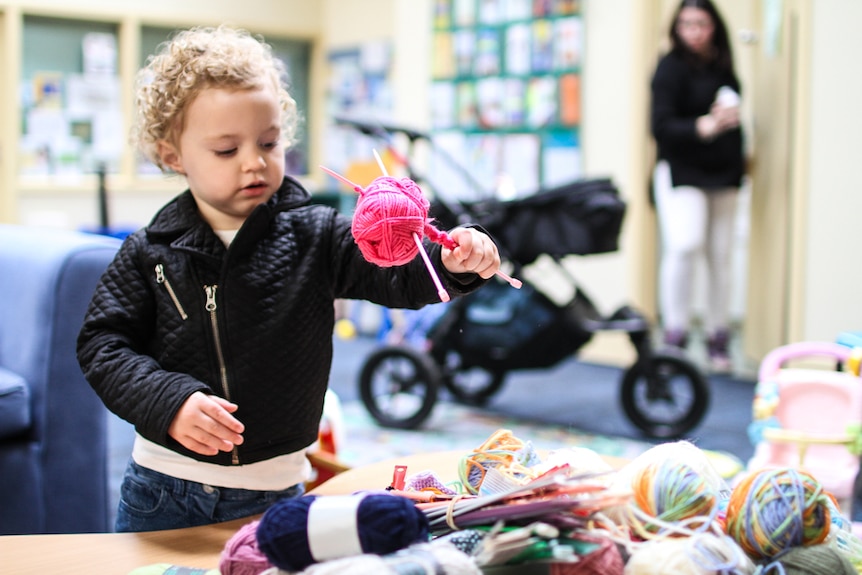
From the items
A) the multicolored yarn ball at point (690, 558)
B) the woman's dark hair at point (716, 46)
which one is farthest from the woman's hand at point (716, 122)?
the multicolored yarn ball at point (690, 558)

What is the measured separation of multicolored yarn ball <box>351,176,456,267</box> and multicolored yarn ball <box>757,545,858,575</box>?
0.38 meters

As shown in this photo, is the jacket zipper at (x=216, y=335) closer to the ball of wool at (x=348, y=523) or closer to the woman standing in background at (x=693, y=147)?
the ball of wool at (x=348, y=523)

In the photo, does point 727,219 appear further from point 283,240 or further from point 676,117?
point 283,240

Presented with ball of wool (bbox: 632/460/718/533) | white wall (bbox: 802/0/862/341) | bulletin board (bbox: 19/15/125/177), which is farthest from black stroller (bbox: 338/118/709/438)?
bulletin board (bbox: 19/15/125/177)

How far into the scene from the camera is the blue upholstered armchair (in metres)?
1.61

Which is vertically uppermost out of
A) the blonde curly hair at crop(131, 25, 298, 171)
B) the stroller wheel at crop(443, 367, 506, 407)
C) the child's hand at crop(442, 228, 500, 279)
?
the blonde curly hair at crop(131, 25, 298, 171)

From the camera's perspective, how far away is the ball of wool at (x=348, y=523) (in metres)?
0.63

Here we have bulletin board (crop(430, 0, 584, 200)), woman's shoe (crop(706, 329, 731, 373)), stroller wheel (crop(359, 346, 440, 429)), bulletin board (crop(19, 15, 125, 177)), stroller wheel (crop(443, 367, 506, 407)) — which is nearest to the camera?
stroller wheel (crop(359, 346, 440, 429))

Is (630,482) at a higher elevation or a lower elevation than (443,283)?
lower

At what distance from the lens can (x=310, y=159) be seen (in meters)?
6.14

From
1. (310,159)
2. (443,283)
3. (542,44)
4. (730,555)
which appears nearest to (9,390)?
(443,283)

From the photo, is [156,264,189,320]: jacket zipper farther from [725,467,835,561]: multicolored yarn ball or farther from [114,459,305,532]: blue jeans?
[725,467,835,561]: multicolored yarn ball

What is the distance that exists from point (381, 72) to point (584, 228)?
120 inches

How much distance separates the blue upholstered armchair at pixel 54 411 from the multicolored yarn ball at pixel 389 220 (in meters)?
1.01
